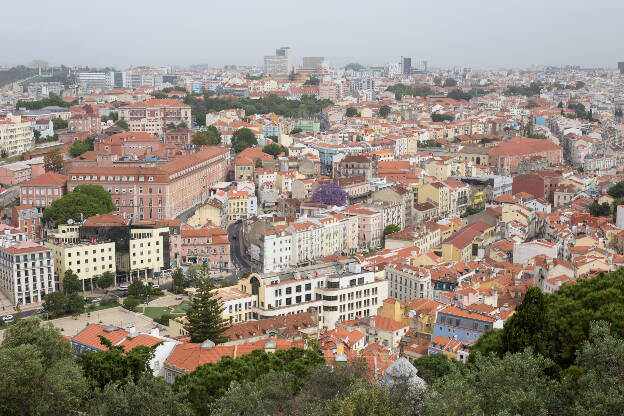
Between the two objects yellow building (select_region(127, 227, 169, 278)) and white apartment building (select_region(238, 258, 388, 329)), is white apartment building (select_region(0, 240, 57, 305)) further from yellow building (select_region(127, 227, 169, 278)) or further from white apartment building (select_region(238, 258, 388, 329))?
white apartment building (select_region(238, 258, 388, 329))

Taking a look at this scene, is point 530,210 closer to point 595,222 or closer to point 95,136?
point 595,222

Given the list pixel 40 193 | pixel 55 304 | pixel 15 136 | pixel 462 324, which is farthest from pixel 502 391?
pixel 15 136

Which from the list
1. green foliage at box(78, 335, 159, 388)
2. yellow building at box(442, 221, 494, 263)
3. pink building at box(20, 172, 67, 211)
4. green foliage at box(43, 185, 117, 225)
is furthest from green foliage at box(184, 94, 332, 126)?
green foliage at box(78, 335, 159, 388)

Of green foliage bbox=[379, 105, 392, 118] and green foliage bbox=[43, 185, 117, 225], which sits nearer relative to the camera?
green foliage bbox=[43, 185, 117, 225]

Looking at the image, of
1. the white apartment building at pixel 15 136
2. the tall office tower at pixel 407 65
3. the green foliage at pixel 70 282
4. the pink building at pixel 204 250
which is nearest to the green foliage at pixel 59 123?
the white apartment building at pixel 15 136

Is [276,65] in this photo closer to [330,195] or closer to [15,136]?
[15,136]

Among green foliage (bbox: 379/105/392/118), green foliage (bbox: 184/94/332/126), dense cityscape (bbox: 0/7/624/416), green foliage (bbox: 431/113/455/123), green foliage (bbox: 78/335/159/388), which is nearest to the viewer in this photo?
dense cityscape (bbox: 0/7/624/416)

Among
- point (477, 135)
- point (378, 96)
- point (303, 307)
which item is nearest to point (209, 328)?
point (303, 307)
